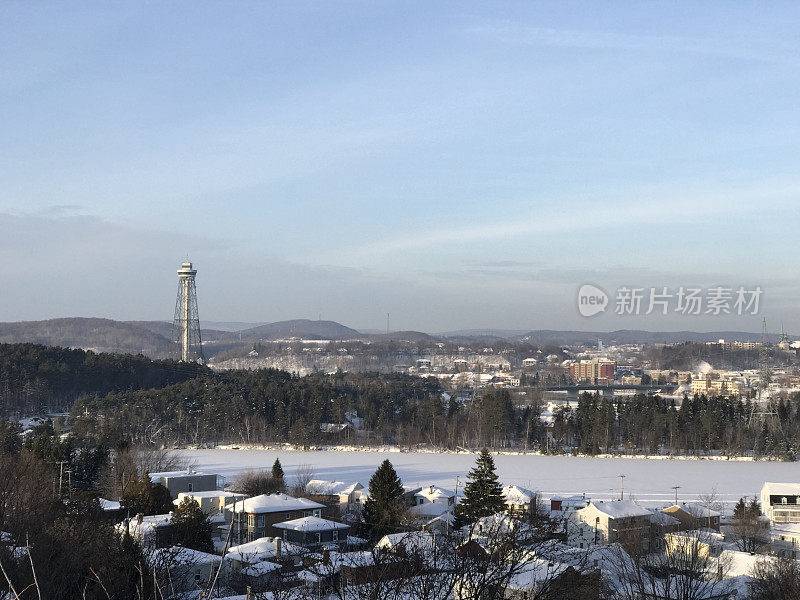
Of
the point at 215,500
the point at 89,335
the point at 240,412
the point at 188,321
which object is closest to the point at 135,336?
the point at 89,335

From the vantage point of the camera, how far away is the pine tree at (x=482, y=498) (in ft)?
33.3

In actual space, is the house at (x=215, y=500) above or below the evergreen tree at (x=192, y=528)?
below

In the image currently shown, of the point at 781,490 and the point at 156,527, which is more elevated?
the point at 156,527

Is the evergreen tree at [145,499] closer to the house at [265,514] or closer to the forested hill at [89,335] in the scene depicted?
the house at [265,514]

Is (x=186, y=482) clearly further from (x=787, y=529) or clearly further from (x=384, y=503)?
(x=787, y=529)

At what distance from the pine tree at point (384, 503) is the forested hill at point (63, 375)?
18.5 meters

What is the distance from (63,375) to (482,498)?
21492mm

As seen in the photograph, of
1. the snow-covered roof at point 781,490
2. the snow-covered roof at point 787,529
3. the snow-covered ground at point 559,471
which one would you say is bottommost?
the snow-covered ground at point 559,471

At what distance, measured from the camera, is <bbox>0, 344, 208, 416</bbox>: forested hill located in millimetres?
26641

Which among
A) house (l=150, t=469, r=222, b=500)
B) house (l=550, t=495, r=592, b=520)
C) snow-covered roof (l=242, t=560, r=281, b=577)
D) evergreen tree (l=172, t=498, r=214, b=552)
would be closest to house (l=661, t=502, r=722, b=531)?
house (l=550, t=495, r=592, b=520)

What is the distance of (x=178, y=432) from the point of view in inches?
971

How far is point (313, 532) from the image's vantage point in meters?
9.56

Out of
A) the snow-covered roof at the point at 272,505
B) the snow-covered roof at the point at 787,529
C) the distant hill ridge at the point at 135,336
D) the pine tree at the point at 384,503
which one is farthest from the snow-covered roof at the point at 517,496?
the distant hill ridge at the point at 135,336

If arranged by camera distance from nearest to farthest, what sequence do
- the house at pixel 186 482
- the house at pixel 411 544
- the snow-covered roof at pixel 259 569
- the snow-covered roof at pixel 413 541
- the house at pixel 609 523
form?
1. the house at pixel 411 544
2. the snow-covered roof at pixel 413 541
3. the snow-covered roof at pixel 259 569
4. the house at pixel 609 523
5. the house at pixel 186 482
